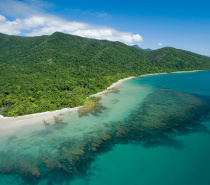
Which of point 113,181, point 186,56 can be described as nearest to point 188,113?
point 113,181

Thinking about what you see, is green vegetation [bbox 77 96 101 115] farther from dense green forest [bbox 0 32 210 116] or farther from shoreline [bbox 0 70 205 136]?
shoreline [bbox 0 70 205 136]

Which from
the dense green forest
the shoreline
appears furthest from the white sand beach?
the dense green forest

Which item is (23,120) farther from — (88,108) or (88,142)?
(88,142)

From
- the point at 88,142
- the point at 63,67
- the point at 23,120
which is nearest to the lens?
the point at 88,142

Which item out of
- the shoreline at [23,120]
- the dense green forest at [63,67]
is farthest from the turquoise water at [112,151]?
the dense green forest at [63,67]

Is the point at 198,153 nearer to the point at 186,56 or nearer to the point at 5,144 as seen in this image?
the point at 5,144

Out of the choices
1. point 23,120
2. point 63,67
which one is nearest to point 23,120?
point 23,120
